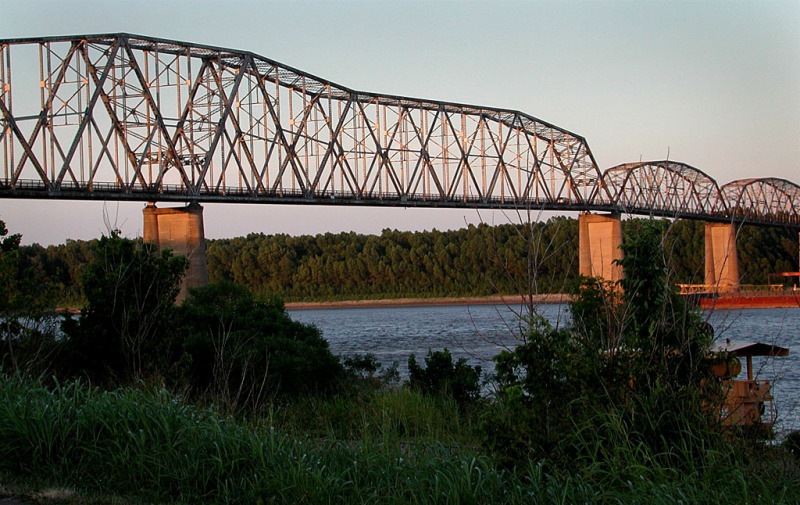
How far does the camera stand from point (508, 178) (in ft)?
322

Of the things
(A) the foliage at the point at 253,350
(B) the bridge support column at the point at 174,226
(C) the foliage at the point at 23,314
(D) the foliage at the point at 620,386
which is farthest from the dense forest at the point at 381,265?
(D) the foliage at the point at 620,386

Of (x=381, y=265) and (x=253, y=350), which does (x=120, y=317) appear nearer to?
(x=253, y=350)

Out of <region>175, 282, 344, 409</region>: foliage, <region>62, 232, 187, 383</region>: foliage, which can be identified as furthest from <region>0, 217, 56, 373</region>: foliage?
<region>175, 282, 344, 409</region>: foliage

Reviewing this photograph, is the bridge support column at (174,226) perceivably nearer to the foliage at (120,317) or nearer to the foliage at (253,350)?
the foliage at (253,350)

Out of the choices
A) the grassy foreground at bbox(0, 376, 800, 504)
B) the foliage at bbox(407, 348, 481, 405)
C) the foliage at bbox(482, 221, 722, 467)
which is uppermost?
the foliage at bbox(482, 221, 722, 467)

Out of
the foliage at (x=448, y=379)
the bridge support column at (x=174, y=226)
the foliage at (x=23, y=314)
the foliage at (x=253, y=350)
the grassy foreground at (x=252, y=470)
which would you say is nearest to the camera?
the grassy foreground at (x=252, y=470)

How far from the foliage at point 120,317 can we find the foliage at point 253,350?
39.2 inches

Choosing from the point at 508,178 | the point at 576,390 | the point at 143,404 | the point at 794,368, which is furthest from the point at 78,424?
the point at 508,178

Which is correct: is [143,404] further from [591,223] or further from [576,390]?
[591,223]

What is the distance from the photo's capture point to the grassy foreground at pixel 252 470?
8.69 metres

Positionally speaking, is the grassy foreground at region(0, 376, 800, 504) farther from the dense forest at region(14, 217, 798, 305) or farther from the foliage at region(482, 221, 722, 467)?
the dense forest at region(14, 217, 798, 305)

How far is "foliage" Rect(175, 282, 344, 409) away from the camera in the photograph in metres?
19.9

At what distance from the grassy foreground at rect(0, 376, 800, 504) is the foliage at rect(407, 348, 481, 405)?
32.9 feet

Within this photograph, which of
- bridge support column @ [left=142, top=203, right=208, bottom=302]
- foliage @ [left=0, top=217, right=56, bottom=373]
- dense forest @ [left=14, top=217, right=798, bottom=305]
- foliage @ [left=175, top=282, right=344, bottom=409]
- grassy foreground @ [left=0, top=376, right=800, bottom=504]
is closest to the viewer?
grassy foreground @ [left=0, top=376, right=800, bottom=504]
